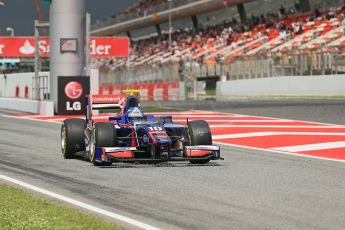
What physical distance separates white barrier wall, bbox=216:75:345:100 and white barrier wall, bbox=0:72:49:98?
11362 mm

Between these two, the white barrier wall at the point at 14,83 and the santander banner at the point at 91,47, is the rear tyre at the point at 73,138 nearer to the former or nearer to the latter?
the white barrier wall at the point at 14,83

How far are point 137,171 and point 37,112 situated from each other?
17.6 meters

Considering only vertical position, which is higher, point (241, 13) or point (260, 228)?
point (241, 13)

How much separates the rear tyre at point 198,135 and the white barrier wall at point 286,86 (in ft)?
72.4

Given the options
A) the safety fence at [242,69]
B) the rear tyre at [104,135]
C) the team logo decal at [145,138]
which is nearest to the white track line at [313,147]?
the team logo decal at [145,138]

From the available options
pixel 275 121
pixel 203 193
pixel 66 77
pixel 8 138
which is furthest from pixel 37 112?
pixel 203 193

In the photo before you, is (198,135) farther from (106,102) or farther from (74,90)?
(74,90)

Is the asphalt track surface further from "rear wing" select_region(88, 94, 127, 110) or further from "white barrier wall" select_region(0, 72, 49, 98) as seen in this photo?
"white barrier wall" select_region(0, 72, 49, 98)

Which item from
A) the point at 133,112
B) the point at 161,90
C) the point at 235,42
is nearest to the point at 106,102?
the point at 133,112

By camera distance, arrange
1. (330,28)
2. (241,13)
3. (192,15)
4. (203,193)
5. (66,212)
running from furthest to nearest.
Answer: (192,15), (241,13), (330,28), (203,193), (66,212)

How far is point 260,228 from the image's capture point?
6.51 metres

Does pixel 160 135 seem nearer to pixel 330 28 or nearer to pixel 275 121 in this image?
pixel 275 121

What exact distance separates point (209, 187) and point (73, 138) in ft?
12.8

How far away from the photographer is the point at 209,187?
9125mm
